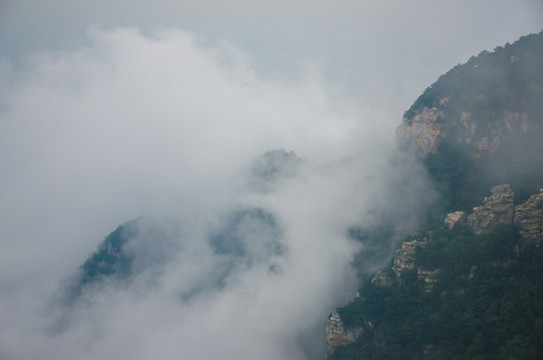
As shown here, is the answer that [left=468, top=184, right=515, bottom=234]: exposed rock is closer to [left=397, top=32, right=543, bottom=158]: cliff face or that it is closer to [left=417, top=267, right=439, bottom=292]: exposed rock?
[left=417, top=267, right=439, bottom=292]: exposed rock

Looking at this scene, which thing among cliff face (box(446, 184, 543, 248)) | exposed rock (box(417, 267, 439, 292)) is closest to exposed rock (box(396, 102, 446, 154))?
cliff face (box(446, 184, 543, 248))

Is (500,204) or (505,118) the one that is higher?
(505,118)

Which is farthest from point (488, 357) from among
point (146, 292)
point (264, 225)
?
point (146, 292)

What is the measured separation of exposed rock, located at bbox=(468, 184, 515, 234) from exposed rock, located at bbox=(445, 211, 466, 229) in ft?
8.48

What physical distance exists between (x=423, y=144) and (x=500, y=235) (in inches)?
1283

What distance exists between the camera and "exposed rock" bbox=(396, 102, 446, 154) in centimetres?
7300

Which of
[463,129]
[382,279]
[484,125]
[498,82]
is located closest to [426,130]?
[463,129]

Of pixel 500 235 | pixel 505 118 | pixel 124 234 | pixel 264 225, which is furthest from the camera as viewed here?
pixel 124 234

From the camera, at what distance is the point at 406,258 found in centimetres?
5788

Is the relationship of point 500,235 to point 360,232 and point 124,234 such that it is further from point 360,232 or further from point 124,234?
point 124,234

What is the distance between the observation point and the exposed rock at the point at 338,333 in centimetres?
5753

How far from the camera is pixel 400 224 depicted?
7212cm

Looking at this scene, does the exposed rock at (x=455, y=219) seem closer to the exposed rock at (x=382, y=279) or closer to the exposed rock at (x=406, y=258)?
the exposed rock at (x=406, y=258)

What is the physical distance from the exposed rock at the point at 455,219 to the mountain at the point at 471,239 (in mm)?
198
